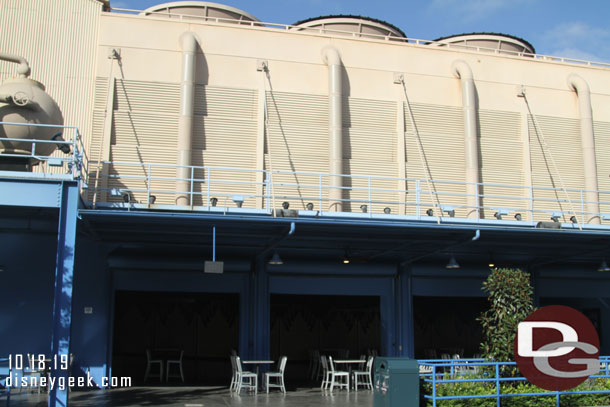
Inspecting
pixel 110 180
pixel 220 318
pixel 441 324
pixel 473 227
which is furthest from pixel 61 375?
pixel 441 324

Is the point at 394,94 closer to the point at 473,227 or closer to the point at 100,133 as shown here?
the point at 473,227

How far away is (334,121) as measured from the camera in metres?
21.6

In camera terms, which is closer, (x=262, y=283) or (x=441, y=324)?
(x=262, y=283)

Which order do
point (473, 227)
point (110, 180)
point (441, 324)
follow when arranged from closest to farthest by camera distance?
point (473, 227), point (110, 180), point (441, 324)

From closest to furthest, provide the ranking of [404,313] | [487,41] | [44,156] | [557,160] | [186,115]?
[44,156], [404,313], [186,115], [557,160], [487,41]

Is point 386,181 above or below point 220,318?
above

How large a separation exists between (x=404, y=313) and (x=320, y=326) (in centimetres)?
604

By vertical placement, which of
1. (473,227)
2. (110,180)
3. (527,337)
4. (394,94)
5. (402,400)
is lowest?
(402,400)

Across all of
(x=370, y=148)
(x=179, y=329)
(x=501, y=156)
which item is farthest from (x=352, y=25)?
(x=179, y=329)

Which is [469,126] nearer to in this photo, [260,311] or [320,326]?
[320,326]

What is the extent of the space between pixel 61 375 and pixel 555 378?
32.6 ft

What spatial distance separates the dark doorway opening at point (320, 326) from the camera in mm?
24609

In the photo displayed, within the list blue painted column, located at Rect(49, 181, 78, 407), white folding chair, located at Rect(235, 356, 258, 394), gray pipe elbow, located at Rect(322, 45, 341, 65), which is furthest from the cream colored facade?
blue painted column, located at Rect(49, 181, 78, 407)

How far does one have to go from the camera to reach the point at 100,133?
798 inches
